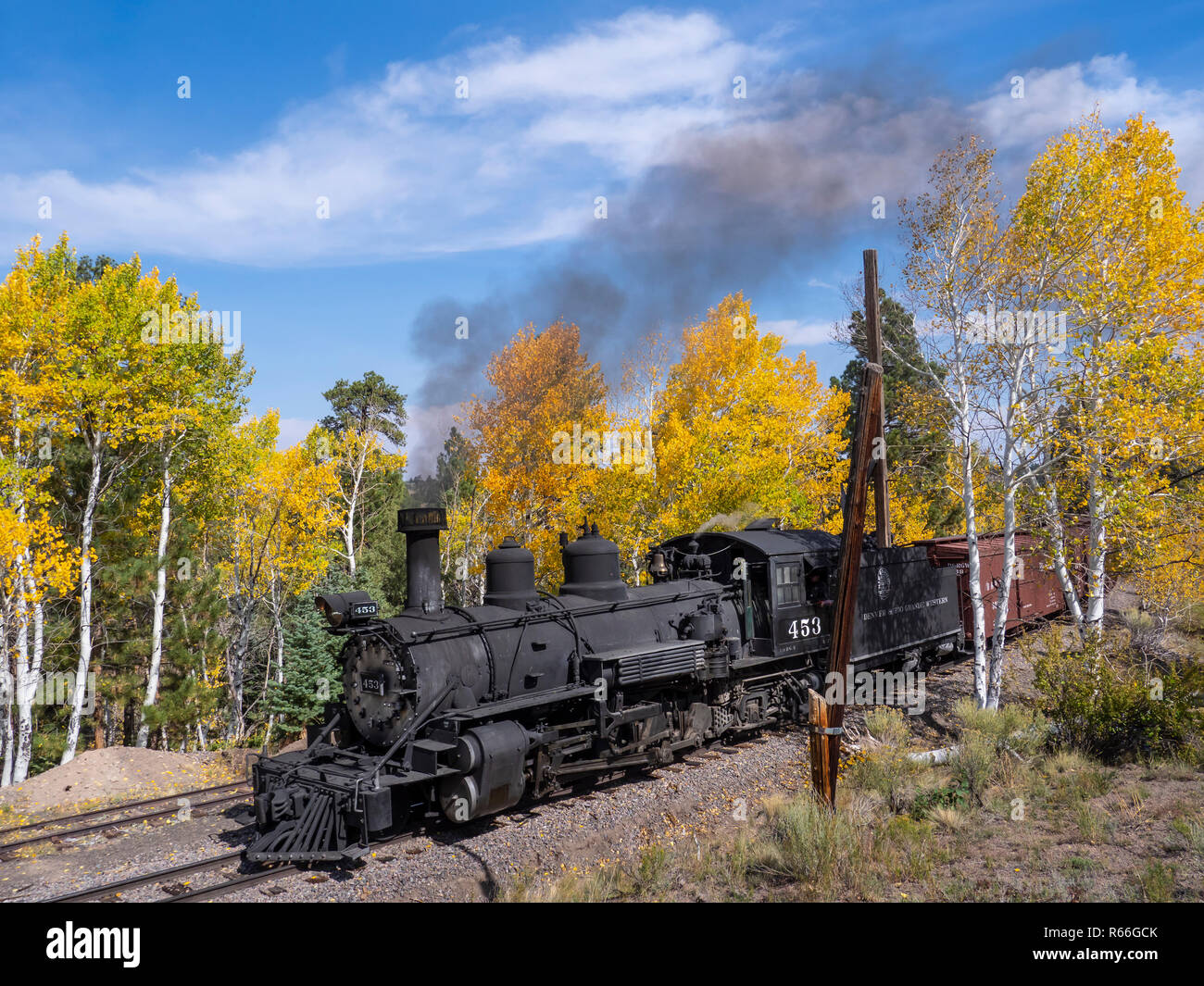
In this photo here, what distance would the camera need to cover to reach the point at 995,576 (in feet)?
67.0

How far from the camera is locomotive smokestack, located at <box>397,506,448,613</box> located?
34.8 feet

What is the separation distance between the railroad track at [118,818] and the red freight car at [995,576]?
16401 mm

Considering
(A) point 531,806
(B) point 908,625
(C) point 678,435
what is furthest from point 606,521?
(A) point 531,806

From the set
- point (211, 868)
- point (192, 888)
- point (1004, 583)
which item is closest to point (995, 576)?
point (1004, 583)

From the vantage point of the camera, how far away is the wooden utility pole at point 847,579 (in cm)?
844

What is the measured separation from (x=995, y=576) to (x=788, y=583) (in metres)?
9.66

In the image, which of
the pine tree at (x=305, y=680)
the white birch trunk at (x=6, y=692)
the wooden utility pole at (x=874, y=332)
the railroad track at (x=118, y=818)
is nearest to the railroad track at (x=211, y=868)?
the railroad track at (x=118, y=818)

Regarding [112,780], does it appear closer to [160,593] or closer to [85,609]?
[85,609]

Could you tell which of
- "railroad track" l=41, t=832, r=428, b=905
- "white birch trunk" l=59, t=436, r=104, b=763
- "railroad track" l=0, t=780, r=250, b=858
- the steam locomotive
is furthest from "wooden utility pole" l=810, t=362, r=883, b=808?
"white birch trunk" l=59, t=436, r=104, b=763

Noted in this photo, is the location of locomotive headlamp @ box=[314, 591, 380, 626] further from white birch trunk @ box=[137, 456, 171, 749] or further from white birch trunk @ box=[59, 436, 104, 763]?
white birch trunk @ box=[137, 456, 171, 749]

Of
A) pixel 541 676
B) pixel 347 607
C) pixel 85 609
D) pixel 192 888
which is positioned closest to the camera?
pixel 192 888

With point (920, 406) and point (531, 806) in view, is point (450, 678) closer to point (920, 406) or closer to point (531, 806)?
point (531, 806)

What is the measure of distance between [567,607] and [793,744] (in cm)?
553

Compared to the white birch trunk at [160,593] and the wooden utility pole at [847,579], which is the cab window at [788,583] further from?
the white birch trunk at [160,593]
